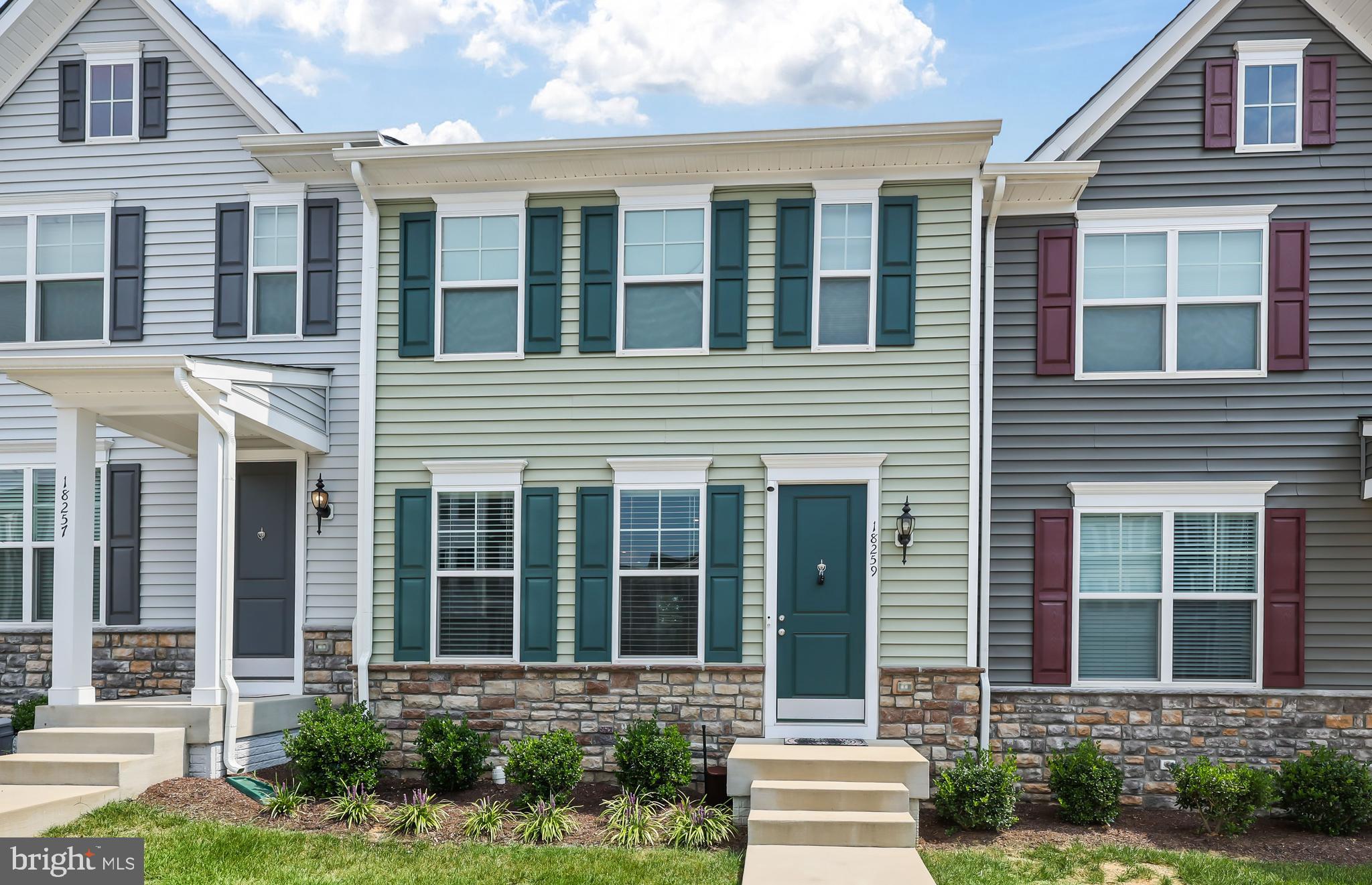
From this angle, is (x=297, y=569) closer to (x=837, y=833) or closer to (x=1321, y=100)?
(x=837, y=833)

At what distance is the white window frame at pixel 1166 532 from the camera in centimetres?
869

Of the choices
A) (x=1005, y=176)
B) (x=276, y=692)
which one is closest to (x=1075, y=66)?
(x=1005, y=176)

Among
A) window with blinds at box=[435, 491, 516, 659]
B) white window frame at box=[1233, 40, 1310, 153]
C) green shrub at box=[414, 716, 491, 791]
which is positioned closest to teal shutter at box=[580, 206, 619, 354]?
window with blinds at box=[435, 491, 516, 659]

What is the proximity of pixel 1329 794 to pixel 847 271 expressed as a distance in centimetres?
579

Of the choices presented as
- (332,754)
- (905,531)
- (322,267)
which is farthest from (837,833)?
(322,267)

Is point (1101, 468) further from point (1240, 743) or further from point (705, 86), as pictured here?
point (705, 86)

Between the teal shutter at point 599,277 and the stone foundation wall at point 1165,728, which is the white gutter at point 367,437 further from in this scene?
the stone foundation wall at point 1165,728

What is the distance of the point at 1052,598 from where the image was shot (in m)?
8.84

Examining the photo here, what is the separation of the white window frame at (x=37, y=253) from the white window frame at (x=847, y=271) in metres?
7.16

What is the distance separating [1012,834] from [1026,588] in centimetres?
220

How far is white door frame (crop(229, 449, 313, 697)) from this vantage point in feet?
31.2

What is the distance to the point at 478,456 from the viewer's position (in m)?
9.09

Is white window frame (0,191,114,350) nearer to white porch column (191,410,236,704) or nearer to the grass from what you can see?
white porch column (191,410,236,704)

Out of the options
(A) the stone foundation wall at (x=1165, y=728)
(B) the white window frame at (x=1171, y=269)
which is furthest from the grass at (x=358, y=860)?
(B) the white window frame at (x=1171, y=269)
